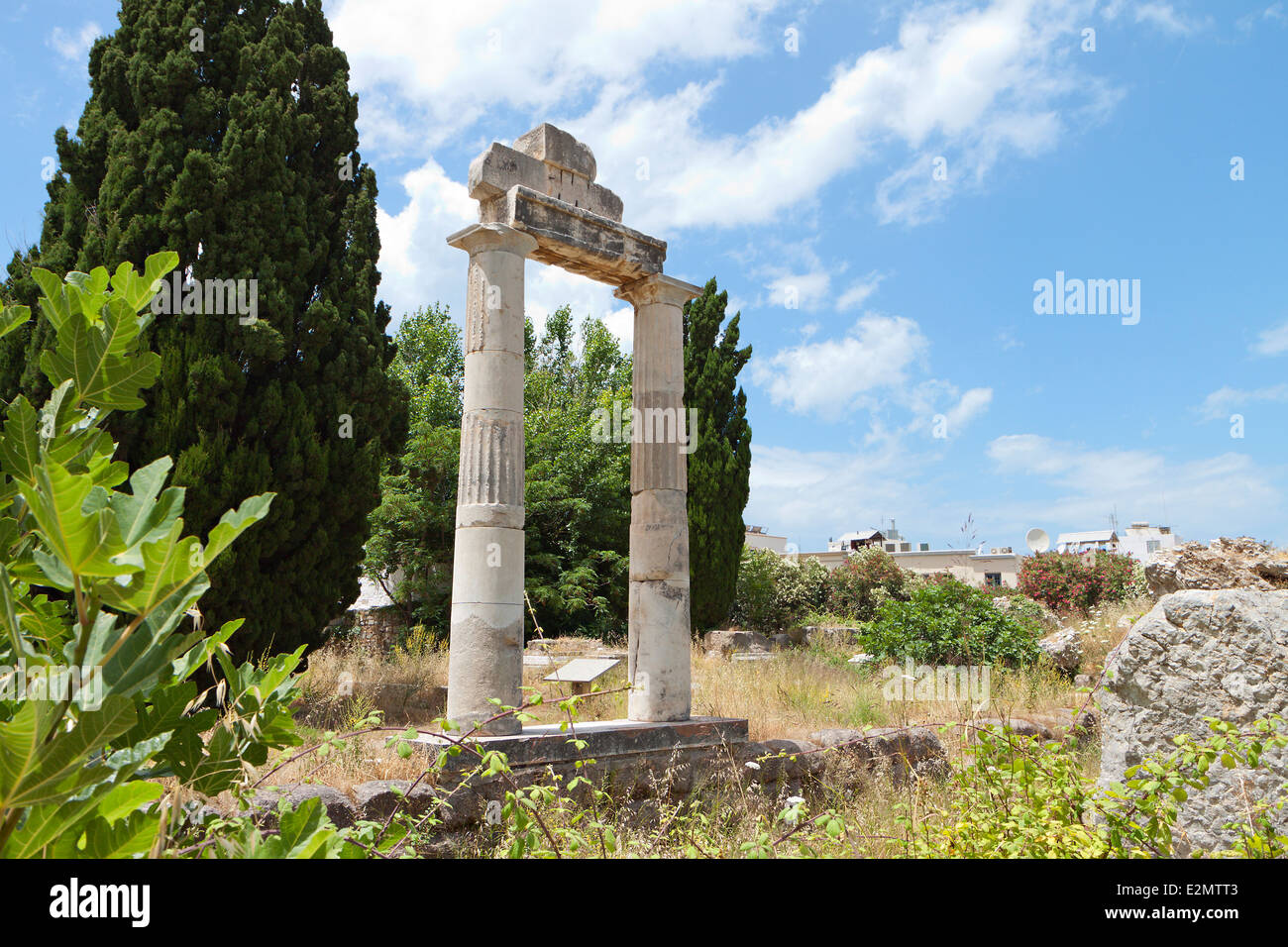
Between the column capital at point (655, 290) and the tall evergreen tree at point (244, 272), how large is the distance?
3304 mm

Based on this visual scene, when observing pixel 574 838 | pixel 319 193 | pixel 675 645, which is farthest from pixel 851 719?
pixel 319 193

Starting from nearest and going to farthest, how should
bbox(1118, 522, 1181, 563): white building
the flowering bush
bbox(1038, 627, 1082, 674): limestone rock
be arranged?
1. bbox(1038, 627, 1082, 674): limestone rock
2. the flowering bush
3. bbox(1118, 522, 1181, 563): white building

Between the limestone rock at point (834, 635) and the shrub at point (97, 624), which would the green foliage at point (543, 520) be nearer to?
the limestone rock at point (834, 635)

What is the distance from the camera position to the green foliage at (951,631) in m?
11.5

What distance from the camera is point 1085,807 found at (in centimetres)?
273

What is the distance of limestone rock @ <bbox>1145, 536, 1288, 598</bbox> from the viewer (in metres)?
9.29

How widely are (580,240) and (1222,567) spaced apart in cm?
804

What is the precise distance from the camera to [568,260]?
25.2 ft

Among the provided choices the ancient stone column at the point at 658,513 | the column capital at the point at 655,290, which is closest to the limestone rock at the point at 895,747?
the ancient stone column at the point at 658,513

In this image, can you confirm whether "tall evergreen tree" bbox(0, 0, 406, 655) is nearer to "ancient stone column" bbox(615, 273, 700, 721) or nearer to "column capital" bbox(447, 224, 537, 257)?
"column capital" bbox(447, 224, 537, 257)

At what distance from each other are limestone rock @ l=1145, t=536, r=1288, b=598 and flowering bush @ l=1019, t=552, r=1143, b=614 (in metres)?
8.18

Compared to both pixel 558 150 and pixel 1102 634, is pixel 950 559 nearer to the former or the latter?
pixel 1102 634

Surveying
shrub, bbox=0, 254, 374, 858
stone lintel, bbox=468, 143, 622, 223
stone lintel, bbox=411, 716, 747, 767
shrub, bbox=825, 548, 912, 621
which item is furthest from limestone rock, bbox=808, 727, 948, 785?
shrub, bbox=825, 548, 912, 621
